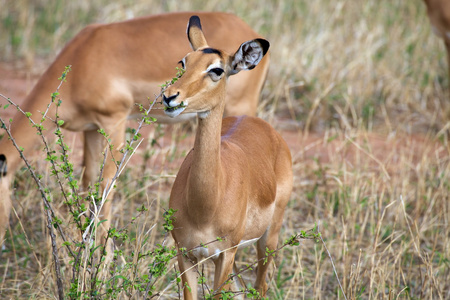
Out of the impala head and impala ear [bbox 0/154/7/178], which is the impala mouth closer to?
the impala head

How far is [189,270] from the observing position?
135 inches

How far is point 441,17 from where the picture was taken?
772 cm

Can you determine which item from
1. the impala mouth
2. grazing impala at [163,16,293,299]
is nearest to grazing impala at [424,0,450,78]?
grazing impala at [163,16,293,299]

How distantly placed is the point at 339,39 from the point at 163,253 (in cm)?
646

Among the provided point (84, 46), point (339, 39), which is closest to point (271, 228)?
point (84, 46)

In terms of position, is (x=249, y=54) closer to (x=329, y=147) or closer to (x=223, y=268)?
(x=223, y=268)

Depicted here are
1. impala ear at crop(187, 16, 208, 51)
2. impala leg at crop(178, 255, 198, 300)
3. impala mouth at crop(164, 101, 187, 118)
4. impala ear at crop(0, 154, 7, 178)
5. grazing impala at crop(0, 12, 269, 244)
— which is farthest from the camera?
grazing impala at crop(0, 12, 269, 244)

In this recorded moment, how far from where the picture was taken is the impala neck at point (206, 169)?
126 inches

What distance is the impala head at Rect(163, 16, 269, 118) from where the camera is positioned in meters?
3.01

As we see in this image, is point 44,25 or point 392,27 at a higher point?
point 44,25

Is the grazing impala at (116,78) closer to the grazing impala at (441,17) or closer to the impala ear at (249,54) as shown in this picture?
the impala ear at (249,54)

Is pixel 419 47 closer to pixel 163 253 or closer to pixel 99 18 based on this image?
pixel 99 18

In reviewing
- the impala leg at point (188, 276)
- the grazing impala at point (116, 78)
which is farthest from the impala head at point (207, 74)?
the grazing impala at point (116, 78)

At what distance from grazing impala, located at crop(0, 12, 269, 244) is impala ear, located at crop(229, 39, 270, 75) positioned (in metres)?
1.67
